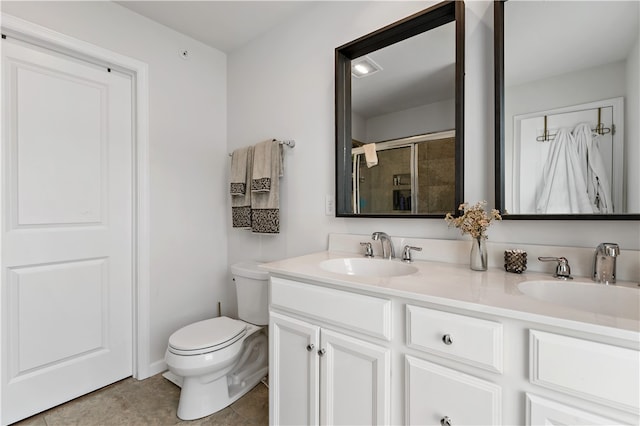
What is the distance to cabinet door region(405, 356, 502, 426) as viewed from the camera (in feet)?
2.52

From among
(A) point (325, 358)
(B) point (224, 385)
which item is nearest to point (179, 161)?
(B) point (224, 385)

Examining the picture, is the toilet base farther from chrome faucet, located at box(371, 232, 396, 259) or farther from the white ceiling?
the white ceiling

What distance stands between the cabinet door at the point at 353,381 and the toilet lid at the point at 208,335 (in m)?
0.69

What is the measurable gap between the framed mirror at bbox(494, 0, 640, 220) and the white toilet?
1.40m

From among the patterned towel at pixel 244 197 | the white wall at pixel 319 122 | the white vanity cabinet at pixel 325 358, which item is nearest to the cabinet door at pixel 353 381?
the white vanity cabinet at pixel 325 358

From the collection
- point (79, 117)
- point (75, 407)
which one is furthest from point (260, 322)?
point (79, 117)

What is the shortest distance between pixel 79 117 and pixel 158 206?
0.65 meters

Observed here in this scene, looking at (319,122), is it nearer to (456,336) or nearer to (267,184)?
(267,184)

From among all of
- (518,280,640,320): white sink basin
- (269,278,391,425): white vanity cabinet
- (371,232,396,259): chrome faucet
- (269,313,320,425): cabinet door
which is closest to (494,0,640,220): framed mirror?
(518,280,640,320): white sink basin

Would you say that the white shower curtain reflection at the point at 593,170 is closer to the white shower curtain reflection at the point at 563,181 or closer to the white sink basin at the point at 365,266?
the white shower curtain reflection at the point at 563,181

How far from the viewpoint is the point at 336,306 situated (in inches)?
41.6

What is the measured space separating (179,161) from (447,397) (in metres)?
2.07

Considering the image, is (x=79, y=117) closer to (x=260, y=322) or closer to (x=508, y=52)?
(x=260, y=322)

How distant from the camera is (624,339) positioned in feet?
1.98
